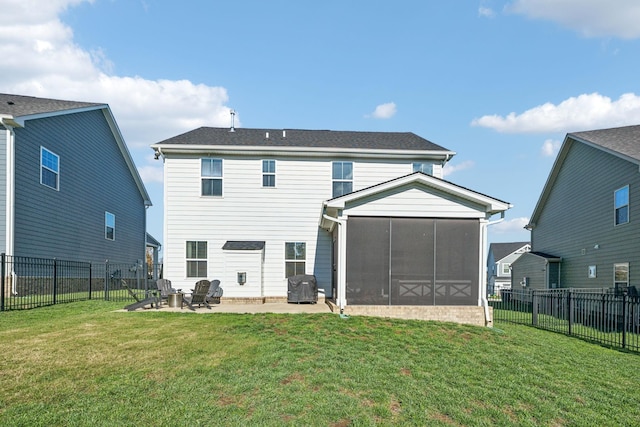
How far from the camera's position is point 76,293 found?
15.8 meters

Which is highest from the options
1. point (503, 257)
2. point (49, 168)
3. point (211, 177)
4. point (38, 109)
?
point (38, 109)

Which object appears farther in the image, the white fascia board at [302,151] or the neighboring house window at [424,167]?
the neighboring house window at [424,167]

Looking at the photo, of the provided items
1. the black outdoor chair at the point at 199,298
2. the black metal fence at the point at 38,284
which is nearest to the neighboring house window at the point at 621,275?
the black outdoor chair at the point at 199,298

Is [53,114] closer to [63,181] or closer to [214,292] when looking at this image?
[63,181]

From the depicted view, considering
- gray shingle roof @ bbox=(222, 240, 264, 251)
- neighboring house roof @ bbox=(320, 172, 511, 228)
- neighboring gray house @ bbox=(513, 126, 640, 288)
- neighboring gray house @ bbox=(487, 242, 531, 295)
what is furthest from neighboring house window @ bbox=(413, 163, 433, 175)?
neighboring gray house @ bbox=(487, 242, 531, 295)

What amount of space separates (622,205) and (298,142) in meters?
12.3

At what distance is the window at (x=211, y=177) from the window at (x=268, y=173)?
62.7 inches

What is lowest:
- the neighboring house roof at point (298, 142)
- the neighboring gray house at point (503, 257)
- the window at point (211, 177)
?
the neighboring gray house at point (503, 257)

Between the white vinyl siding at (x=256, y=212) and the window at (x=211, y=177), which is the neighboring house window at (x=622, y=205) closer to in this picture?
the white vinyl siding at (x=256, y=212)

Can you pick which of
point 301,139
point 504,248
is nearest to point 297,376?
point 301,139

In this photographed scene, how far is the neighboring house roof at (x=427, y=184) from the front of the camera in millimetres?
11117

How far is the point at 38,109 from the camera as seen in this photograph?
15.2 m

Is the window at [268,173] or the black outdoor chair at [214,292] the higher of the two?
the window at [268,173]

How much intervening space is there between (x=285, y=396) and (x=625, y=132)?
1900 cm
